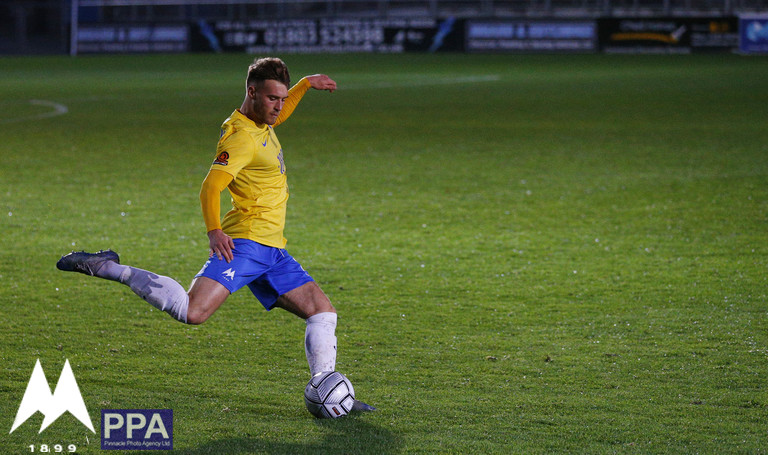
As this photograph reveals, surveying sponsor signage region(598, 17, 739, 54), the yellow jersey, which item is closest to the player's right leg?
the yellow jersey

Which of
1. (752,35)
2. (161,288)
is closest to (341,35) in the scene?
(752,35)

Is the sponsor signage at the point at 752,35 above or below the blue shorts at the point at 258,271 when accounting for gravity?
above

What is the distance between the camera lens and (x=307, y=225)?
9.07 m

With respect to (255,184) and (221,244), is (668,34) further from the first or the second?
(221,244)

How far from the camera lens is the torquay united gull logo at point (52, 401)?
4254 millimetres

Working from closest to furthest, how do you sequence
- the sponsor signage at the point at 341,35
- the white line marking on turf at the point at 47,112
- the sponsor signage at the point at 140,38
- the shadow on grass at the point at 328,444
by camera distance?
the shadow on grass at the point at 328,444 → the white line marking on turf at the point at 47,112 → the sponsor signage at the point at 341,35 → the sponsor signage at the point at 140,38

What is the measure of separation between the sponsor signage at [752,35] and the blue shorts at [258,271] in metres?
34.3

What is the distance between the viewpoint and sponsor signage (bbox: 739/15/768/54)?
3541 centimetres

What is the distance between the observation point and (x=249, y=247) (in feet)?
14.5

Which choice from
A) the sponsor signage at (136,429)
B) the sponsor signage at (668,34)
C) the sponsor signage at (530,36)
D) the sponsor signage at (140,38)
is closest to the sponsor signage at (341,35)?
the sponsor signage at (530,36)

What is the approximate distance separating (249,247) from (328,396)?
0.75 meters

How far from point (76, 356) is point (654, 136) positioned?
12179 millimetres

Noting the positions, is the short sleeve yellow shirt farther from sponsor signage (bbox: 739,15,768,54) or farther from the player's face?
sponsor signage (bbox: 739,15,768,54)

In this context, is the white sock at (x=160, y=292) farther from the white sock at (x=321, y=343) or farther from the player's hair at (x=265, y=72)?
the player's hair at (x=265, y=72)
